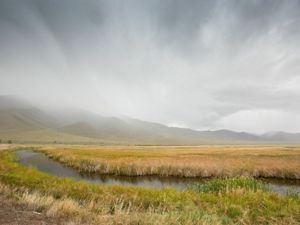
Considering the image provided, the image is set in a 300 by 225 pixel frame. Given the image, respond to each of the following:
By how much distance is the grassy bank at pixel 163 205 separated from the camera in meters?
12.1

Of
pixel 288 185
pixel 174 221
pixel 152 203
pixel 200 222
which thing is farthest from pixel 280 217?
pixel 288 185

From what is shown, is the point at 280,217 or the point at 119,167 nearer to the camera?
the point at 280,217

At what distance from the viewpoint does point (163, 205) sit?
54.0 ft

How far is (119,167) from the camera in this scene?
1614 inches

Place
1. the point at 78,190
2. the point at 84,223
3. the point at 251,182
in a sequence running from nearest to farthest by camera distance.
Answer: the point at 84,223 < the point at 78,190 < the point at 251,182

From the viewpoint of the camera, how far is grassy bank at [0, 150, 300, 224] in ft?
39.7

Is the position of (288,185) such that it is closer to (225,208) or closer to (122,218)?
(225,208)

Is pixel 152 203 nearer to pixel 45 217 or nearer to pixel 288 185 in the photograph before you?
pixel 45 217

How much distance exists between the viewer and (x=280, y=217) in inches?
545

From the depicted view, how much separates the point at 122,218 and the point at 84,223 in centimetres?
153

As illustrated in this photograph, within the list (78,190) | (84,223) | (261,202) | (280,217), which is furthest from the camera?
(78,190)

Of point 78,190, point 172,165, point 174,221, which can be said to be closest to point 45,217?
point 174,221

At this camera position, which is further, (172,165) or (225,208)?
(172,165)

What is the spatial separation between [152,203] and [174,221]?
18.2 ft
